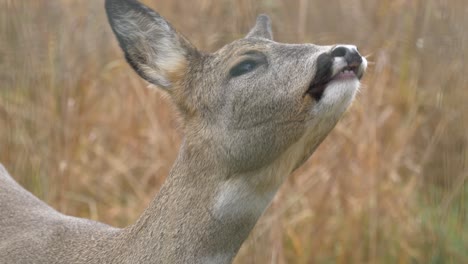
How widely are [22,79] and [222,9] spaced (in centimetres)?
186

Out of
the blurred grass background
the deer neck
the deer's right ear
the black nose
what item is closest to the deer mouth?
the black nose

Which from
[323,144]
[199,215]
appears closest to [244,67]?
[199,215]

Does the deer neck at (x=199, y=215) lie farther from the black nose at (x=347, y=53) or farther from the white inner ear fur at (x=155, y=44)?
the black nose at (x=347, y=53)

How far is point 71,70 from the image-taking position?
809 cm

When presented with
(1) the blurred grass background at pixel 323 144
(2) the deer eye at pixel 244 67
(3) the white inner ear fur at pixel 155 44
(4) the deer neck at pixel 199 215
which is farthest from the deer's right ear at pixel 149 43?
(1) the blurred grass background at pixel 323 144

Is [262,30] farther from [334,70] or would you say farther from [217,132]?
[334,70]

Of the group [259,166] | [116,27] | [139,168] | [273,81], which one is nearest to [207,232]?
[259,166]

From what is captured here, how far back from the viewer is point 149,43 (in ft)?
16.9

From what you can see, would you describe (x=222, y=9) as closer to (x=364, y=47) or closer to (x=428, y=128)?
(x=364, y=47)

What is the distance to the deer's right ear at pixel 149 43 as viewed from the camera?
5086 mm

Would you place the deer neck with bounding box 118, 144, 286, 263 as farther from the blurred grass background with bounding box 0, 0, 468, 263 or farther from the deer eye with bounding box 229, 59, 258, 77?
the blurred grass background with bounding box 0, 0, 468, 263

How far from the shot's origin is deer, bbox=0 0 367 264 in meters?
4.57

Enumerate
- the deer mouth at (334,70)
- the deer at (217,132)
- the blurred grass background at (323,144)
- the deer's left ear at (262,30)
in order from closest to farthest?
the deer mouth at (334,70) < the deer at (217,132) < the deer's left ear at (262,30) < the blurred grass background at (323,144)

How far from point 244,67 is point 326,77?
0.45 metres
